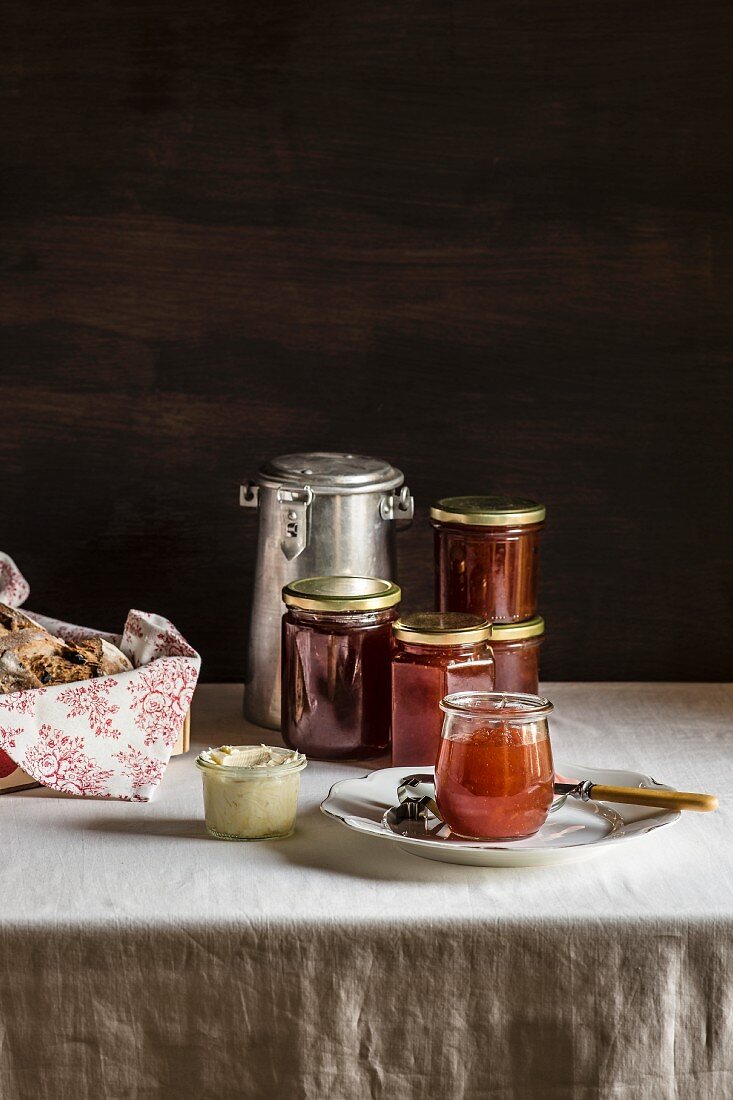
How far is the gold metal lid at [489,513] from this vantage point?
4.22ft

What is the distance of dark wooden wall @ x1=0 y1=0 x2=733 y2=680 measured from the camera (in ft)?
4.75

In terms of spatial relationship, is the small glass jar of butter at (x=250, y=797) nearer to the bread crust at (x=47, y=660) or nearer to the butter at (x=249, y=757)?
the butter at (x=249, y=757)

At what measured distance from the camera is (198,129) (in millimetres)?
1457

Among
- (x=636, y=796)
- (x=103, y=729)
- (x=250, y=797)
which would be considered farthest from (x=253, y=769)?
(x=636, y=796)

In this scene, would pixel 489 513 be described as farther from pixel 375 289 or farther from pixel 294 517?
pixel 375 289

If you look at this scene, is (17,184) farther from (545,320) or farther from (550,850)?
(550,850)

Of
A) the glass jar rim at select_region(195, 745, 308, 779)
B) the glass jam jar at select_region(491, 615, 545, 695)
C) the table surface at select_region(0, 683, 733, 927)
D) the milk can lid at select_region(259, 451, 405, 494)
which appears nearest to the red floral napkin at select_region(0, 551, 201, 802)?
the table surface at select_region(0, 683, 733, 927)

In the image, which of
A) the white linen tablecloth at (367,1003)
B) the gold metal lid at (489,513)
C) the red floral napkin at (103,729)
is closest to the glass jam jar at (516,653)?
the gold metal lid at (489,513)

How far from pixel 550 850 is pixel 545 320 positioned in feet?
2.57

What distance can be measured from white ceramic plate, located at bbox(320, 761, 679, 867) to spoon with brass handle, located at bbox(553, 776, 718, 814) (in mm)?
13

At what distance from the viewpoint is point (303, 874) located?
2.97 feet

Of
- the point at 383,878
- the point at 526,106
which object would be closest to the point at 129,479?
the point at 526,106

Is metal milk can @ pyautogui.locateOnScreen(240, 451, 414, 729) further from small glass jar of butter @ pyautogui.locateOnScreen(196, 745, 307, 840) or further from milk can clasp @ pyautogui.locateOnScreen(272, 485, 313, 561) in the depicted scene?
small glass jar of butter @ pyautogui.locateOnScreen(196, 745, 307, 840)

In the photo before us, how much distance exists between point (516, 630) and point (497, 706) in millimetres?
318
